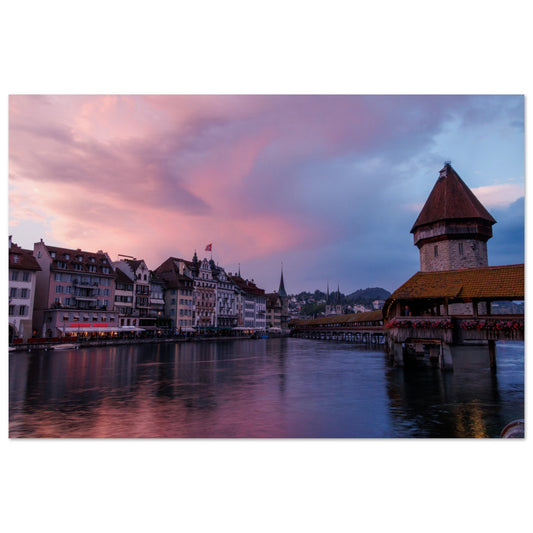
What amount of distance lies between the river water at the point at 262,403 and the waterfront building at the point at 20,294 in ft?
51.4

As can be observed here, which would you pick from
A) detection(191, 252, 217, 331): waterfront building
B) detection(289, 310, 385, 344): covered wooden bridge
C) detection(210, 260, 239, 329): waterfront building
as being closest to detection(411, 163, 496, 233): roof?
detection(289, 310, 385, 344): covered wooden bridge

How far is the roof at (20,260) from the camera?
4031cm

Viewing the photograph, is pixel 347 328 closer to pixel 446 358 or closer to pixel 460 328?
pixel 446 358

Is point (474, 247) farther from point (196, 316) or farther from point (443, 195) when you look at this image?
point (196, 316)

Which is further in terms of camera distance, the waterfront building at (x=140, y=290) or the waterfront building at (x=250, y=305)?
the waterfront building at (x=250, y=305)

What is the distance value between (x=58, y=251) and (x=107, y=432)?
4512cm

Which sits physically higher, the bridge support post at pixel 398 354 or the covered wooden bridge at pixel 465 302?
the covered wooden bridge at pixel 465 302

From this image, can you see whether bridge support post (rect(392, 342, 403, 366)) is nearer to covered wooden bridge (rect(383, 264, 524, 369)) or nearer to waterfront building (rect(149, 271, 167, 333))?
covered wooden bridge (rect(383, 264, 524, 369))

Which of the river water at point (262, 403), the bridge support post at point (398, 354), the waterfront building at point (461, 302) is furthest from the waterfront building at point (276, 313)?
the river water at point (262, 403)

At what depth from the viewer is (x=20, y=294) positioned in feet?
131

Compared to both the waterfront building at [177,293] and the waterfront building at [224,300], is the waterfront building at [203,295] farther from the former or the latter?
the waterfront building at [177,293]

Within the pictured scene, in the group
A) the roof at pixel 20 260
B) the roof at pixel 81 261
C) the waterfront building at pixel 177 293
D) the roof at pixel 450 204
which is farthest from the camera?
the waterfront building at pixel 177 293

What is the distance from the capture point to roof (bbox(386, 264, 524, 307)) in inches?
691

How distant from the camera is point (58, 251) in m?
50.7
